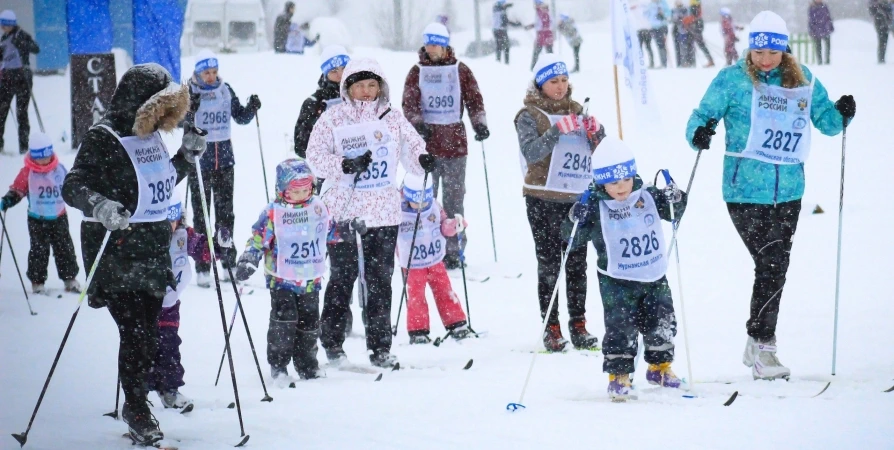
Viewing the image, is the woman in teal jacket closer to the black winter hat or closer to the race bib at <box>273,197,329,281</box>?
the black winter hat

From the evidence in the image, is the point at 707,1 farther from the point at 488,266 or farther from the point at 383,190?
the point at 383,190

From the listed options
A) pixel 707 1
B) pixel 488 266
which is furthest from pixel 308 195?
pixel 707 1

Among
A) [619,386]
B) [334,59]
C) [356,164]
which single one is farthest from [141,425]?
[334,59]

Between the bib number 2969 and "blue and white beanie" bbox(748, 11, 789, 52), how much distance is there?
128 centimetres

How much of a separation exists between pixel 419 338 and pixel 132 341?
118 inches

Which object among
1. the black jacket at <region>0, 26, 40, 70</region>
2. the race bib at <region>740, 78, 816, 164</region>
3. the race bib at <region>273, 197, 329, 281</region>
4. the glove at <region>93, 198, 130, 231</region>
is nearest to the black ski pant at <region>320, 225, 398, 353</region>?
the race bib at <region>273, 197, 329, 281</region>

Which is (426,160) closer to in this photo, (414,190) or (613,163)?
(414,190)

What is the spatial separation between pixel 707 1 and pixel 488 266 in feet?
109

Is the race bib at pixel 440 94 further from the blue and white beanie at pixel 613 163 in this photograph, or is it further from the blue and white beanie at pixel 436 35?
the blue and white beanie at pixel 613 163

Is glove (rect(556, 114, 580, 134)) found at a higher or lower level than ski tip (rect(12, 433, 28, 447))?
higher

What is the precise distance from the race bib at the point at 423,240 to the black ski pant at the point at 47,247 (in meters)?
3.88

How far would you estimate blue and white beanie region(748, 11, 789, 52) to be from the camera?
5.66m

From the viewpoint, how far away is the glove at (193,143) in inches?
192

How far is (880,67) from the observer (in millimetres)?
21891
